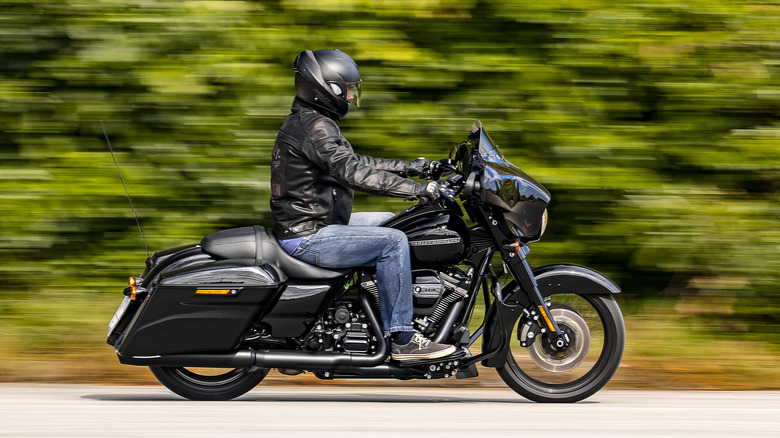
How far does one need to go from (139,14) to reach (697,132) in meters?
4.17

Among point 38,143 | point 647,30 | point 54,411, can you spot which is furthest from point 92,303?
point 647,30

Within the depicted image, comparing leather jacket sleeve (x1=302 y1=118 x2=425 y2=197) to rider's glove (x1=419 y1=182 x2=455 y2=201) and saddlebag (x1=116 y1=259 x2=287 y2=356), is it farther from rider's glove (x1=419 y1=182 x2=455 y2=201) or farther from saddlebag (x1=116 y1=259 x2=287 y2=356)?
saddlebag (x1=116 y1=259 x2=287 y2=356)

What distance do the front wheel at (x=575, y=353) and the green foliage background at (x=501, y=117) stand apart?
181cm

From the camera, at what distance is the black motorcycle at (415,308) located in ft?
17.6

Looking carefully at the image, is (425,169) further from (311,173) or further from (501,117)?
(501,117)

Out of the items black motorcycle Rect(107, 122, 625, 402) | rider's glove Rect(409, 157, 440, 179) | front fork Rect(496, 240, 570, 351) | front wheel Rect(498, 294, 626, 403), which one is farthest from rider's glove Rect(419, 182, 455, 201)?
front wheel Rect(498, 294, 626, 403)

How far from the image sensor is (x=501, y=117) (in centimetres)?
741

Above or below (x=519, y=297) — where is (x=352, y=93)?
above

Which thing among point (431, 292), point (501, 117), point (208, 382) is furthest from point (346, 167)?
point (501, 117)

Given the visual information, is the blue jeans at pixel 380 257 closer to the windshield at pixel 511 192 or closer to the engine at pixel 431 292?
the engine at pixel 431 292

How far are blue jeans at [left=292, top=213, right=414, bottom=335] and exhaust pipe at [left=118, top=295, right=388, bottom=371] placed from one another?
229mm

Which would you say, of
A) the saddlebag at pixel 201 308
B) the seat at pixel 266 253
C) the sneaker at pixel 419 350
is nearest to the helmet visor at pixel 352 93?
the seat at pixel 266 253

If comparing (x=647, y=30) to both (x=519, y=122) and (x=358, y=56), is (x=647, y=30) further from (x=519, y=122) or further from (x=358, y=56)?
(x=358, y=56)

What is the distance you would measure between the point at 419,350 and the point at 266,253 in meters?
0.96
